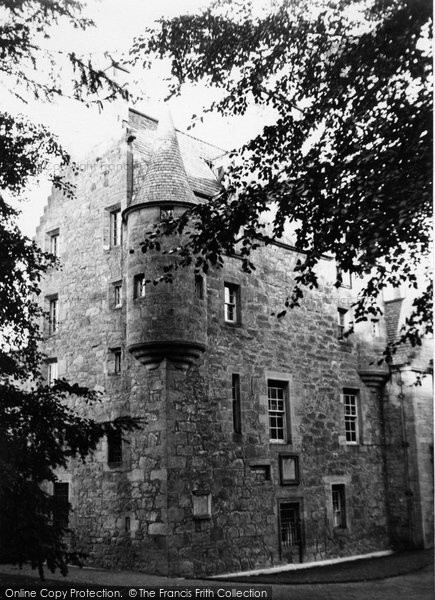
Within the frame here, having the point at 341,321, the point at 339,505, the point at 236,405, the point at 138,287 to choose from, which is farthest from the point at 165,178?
the point at 339,505

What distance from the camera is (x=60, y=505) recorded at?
696 centimetres

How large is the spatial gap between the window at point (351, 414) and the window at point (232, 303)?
13.1ft

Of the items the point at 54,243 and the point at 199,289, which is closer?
the point at 54,243

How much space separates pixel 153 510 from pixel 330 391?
5.46 meters

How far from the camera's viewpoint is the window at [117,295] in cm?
1152

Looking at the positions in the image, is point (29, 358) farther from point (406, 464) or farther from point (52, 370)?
point (406, 464)

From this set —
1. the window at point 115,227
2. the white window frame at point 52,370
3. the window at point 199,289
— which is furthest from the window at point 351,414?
the white window frame at point 52,370

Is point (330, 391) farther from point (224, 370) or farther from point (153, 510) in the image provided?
point (153, 510)

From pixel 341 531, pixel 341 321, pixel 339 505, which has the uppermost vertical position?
pixel 341 321

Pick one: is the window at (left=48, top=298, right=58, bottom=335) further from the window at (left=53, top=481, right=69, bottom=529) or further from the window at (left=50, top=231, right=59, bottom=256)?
the window at (left=53, top=481, right=69, bottom=529)

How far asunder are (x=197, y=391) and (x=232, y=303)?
1.95 metres

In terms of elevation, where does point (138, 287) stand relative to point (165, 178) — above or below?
below

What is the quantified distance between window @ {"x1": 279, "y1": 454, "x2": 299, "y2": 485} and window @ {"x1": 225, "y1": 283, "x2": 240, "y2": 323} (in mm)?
2817

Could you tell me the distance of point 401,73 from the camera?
6.62 metres
